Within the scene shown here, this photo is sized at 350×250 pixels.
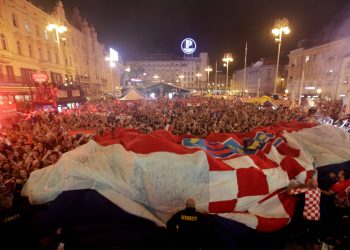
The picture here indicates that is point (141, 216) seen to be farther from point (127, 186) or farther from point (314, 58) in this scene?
point (314, 58)

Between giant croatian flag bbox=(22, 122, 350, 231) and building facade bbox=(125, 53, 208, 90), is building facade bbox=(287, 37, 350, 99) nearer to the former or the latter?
giant croatian flag bbox=(22, 122, 350, 231)

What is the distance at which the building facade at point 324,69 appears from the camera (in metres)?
32.4

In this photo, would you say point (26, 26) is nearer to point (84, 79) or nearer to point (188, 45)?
point (84, 79)

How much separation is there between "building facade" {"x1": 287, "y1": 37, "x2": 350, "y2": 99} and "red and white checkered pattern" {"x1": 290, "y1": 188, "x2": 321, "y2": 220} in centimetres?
2823

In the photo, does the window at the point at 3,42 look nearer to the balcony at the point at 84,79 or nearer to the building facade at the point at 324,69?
the balcony at the point at 84,79

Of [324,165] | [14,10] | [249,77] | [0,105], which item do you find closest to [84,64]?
[14,10]

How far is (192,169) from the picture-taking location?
3.94 meters

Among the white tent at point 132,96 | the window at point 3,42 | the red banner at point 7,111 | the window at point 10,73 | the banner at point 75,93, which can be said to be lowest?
the red banner at point 7,111

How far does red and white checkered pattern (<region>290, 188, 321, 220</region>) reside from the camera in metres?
3.95

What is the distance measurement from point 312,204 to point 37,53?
104ft

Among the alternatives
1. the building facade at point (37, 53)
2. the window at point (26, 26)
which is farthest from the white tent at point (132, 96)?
the window at point (26, 26)

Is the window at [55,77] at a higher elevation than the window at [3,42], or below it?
below

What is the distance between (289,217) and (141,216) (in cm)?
272

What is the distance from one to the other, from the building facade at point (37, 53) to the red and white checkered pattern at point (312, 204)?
1809 cm
